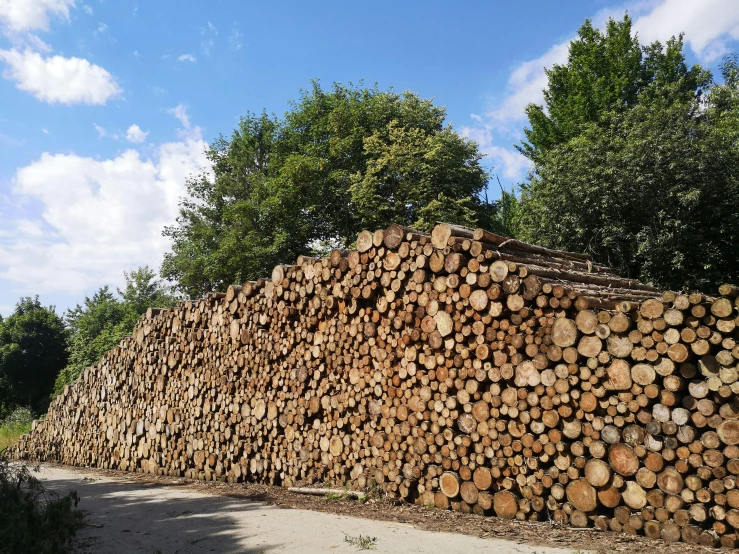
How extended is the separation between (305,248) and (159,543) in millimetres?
19167

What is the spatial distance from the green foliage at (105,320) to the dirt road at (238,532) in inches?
640

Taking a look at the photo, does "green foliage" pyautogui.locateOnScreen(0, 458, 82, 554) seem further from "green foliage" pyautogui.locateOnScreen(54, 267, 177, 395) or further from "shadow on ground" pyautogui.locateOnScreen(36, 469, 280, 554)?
"green foliage" pyautogui.locateOnScreen(54, 267, 177, 395)

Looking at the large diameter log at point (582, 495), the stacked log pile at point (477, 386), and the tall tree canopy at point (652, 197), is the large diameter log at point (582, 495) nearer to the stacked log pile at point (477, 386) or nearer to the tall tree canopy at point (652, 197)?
the stacked log pile at point (477, 386)

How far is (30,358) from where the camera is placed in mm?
29172

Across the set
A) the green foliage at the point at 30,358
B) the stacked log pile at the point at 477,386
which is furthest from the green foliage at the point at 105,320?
the stacked log pile at the point at 477,386

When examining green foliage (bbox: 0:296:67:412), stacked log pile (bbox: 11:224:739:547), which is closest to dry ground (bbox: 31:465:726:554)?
stacked log pile (bbox: 11:224:739:547)

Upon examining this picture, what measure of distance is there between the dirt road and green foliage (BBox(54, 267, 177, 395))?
53.4 feet

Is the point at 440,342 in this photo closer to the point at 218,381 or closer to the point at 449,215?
the point at 218,381

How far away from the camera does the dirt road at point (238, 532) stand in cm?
422

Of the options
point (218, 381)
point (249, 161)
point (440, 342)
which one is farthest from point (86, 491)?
point (249, 161)

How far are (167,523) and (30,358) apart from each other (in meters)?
28.4

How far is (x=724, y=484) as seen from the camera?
391cm

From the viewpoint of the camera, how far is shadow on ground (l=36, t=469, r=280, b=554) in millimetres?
4504

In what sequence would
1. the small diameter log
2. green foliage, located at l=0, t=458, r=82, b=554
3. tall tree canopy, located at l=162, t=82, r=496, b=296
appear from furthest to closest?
1. tall tree canopy, located at l=162, t=82, r=496, b=296
2. the small diameter log
3. green foliage, located at l=0, t=458, r=82, b=554
